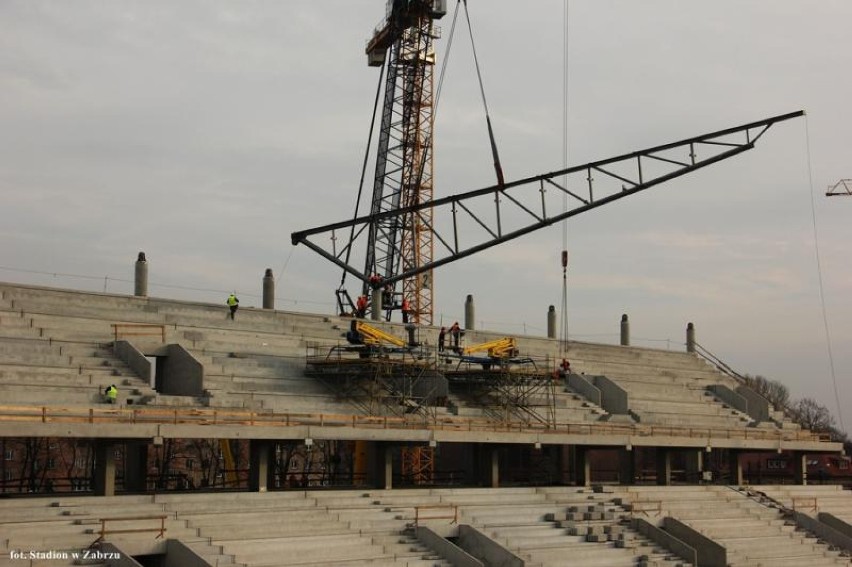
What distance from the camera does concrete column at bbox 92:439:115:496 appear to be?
32875mm

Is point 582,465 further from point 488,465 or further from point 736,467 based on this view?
point 736,467

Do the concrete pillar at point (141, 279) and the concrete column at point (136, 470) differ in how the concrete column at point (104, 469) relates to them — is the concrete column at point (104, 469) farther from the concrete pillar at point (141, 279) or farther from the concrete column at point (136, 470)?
the concrete pillar at point (141, 279)

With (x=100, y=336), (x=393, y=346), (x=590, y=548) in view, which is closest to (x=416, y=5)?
(x=393, y=346)

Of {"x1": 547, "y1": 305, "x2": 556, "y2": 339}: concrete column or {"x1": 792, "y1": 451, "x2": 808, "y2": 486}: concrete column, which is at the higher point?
{"x1": 547, "y1": 305, "x2": 556, "y2": 339}: concrete column

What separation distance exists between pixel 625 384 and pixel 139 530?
3485cm

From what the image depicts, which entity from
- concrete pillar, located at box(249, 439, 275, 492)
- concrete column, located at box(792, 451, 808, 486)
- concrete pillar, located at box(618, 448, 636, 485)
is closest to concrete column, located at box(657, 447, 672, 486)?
concrete pillar, located at box(618, 448, 636, 485)

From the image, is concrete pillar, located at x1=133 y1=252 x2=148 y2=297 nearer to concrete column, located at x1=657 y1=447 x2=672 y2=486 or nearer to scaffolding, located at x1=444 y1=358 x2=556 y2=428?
scaffolding, located at x1=444 y1=358 x2=556 y2=428

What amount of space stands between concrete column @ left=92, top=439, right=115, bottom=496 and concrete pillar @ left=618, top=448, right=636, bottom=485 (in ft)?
83.3

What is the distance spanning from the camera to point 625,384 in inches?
2319

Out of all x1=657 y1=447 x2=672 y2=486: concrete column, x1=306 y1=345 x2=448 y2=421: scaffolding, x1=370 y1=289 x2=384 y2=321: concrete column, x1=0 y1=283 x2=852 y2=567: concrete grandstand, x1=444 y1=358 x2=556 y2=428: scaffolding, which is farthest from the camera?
x1=370 y1=289 x2=384 y2=321: concrete column

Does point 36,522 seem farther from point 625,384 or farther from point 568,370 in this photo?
point 625,384

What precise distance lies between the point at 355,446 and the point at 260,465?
14.0 m

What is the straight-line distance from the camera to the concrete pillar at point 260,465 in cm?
3666

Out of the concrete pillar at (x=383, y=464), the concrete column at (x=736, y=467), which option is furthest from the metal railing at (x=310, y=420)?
the concrete column at (x=736, y=467)
